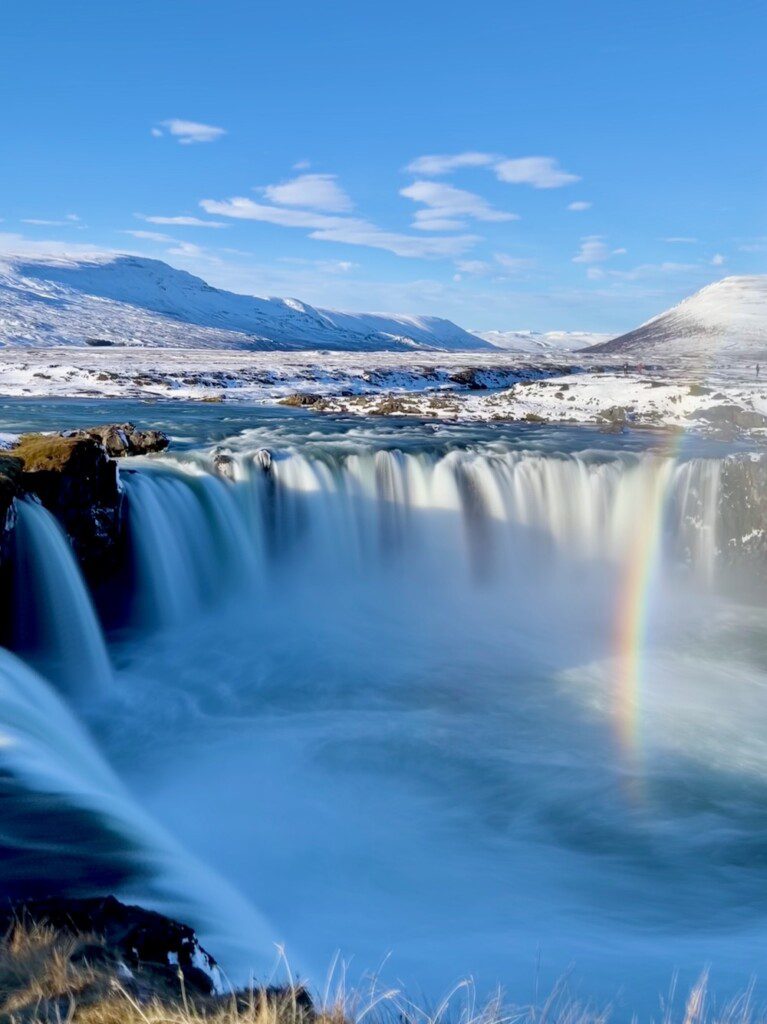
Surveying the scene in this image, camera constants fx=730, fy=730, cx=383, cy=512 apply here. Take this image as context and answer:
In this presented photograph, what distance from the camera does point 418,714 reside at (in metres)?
11.8

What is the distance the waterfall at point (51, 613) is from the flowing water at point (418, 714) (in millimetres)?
46

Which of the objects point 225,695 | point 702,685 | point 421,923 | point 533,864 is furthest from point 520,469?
point 421,923

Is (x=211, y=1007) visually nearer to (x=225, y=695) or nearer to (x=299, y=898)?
(x=299, y=898)

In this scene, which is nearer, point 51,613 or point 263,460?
point 51,613

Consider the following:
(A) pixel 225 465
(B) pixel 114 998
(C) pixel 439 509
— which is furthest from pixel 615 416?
(B) pixel 114 998

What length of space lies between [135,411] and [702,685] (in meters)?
27.2

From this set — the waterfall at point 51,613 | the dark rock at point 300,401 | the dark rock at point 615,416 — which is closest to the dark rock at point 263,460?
the waterfall at point 51,613

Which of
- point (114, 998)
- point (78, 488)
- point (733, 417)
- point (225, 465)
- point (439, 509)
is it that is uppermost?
point (733, 417)

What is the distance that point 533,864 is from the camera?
8.03 metres

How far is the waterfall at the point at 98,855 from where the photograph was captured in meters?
4.85

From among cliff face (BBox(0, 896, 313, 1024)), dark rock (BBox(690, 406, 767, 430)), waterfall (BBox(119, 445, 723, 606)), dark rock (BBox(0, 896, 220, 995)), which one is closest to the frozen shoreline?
dark rock (BBox(690, 406, 767, 430))

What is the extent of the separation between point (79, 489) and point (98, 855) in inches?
351

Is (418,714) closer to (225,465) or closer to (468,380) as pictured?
(225,465)

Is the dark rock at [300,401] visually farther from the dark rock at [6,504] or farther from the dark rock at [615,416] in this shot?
the dark rock at [6,504]
